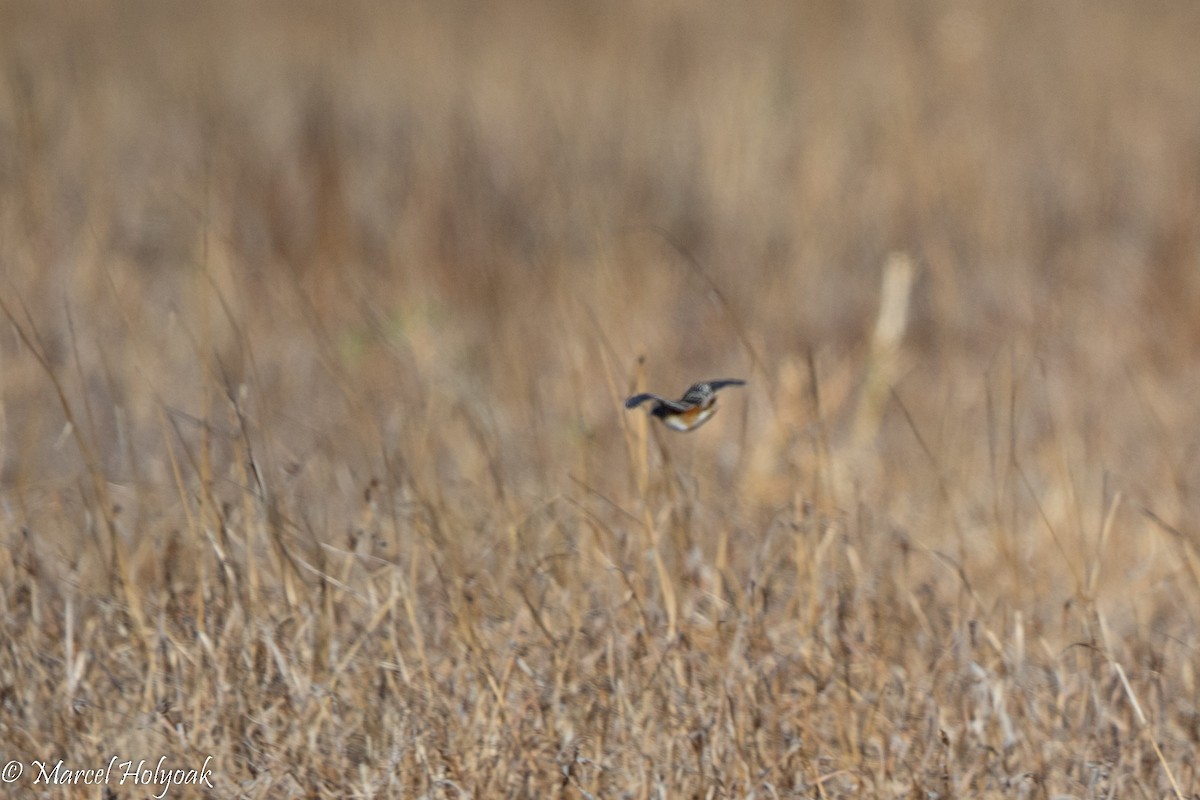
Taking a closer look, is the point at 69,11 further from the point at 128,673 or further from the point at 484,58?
the point at 128,673

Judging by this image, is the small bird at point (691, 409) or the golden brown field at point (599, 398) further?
the golden brown field at point (599, 398)

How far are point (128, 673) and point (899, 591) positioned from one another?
119cm

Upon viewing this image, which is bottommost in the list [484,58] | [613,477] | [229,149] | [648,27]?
[613,477]

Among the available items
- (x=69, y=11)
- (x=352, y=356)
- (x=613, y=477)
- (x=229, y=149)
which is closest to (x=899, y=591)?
(x=613, y=477)

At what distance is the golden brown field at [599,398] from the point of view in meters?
1.60

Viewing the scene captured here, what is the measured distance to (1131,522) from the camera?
2.68m

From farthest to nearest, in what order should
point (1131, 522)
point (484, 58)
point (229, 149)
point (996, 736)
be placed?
1. point (484, 58)
2. point (229, 149)
3. point (1131, 522)
4. point (996, 736)

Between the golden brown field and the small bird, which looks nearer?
the small bird

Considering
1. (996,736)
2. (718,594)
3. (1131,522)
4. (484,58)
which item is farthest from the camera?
(484,58)

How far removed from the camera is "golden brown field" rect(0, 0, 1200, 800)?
160 centimetres

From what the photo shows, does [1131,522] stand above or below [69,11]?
below

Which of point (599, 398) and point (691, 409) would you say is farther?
point (599, 398)

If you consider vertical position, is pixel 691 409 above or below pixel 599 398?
below

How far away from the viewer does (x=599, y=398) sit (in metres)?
3.30
